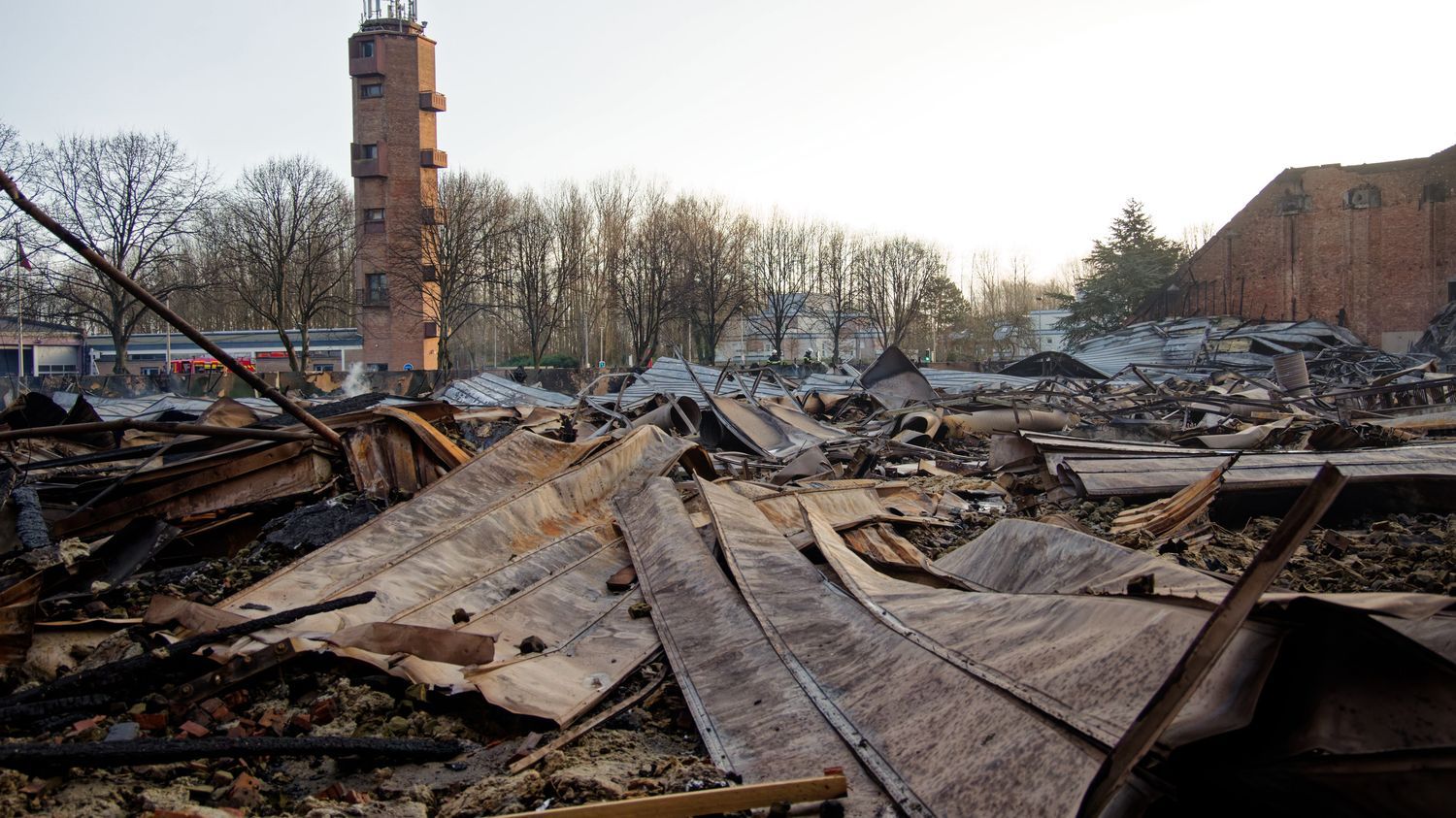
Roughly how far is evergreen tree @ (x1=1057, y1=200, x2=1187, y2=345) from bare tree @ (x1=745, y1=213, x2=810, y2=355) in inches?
511

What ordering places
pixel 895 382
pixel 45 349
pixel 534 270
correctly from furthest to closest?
1. pixel 45 349
2. pixel 534 270
3. pixel 895 382

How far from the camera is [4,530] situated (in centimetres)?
579

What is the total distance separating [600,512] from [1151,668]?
16.6ft

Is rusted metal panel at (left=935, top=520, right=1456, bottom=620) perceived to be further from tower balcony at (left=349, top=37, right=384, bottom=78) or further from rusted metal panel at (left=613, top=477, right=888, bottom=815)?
tower balcony at (left=349, top=37, right=384, bottom=78)

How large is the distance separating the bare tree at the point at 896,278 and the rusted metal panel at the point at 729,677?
4399cm

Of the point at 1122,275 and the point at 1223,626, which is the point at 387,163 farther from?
the point at 1223,626

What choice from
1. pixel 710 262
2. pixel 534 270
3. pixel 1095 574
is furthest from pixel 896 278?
pixel 1095 574

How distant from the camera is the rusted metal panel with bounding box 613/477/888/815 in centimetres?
293

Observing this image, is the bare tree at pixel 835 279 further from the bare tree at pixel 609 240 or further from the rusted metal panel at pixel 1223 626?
the rusted metal panel at pixel 1223 626

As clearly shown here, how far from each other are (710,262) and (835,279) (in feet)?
26.8

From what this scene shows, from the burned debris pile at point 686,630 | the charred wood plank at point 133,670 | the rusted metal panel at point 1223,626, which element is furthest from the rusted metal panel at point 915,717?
the charred wood plank at point 133,670

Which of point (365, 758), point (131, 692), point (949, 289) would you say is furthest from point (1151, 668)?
point (949, 289)

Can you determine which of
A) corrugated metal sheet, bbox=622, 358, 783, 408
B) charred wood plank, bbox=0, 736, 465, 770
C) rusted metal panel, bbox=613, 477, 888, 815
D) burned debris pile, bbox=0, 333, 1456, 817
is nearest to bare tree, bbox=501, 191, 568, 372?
corrugated metal sheet, bbox=622, 358, 783, 408

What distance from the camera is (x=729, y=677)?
3727 mm
